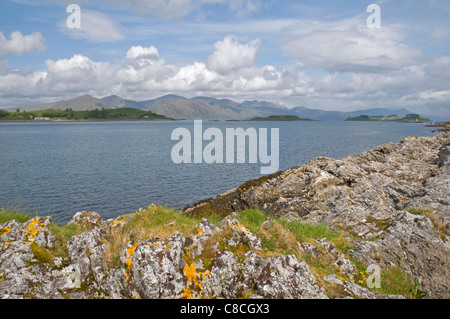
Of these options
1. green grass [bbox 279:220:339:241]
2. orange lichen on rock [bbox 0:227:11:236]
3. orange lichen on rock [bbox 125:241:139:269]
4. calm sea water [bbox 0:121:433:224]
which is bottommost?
calm sea water [bbox 0:121:433:224]

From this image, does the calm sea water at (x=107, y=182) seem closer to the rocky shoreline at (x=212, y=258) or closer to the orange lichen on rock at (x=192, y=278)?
the rocky shoreline at (x=212, y=258)

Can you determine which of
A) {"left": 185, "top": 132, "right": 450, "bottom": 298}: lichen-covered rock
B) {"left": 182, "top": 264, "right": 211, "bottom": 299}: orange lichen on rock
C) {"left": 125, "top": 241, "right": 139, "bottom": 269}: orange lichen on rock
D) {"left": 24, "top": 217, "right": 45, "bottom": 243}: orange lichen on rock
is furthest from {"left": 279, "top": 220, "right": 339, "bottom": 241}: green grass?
{"left": 24, "top": 217, "right": 45, "bottom": 243}: orange lichen on rock

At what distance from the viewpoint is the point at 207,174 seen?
177 feet

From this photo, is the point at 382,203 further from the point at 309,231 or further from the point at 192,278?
the point at 192,278

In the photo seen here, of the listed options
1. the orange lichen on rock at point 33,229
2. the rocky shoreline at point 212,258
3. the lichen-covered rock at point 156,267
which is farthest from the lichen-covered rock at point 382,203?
the orange lichen on rock at point 33,229

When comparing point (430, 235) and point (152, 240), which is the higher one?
point (152, 240)

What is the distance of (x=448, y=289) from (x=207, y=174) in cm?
4511

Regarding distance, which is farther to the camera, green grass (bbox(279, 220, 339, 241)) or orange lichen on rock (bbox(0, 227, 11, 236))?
green grass (bbox(279, 220, 339, 241))

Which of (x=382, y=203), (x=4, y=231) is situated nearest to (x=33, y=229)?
(x=4, y=231)

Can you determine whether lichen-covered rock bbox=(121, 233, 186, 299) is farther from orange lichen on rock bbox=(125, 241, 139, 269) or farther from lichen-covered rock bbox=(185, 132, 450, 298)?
lichen-covered rock bbox=(185, 132, 450, 298)

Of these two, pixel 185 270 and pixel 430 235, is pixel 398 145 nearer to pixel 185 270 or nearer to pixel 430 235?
pixel 430 235
